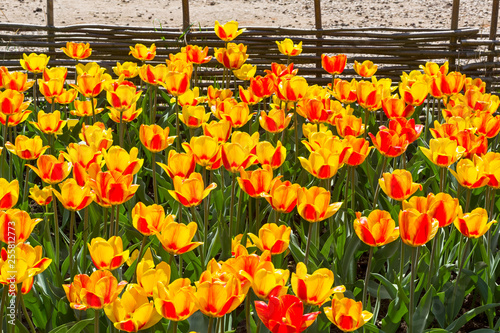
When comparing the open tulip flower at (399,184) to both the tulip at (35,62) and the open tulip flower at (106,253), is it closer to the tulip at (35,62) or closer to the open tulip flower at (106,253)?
the open tulip flower at (106,253)

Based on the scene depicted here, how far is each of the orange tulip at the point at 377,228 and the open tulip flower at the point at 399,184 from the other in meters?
0.22

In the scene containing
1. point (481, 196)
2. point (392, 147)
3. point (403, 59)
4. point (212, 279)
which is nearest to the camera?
point (212, 279)

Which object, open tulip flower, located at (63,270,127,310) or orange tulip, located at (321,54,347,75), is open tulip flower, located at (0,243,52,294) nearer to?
open tulip flower, located at (63,270,127,310)

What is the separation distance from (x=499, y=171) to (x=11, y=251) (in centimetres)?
112

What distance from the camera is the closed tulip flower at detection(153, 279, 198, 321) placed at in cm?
98

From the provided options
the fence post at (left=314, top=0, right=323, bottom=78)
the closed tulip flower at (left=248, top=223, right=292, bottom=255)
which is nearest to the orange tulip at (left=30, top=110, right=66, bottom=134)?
the closed tulip flower at (left=248, top=223, right=292, bottom=255)

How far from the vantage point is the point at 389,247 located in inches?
71.1

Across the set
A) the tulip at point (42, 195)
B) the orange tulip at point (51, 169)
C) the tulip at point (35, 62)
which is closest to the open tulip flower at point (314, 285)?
the orange tulip at point (51, 169)

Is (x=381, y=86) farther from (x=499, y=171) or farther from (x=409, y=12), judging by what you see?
(x=409, y=12)

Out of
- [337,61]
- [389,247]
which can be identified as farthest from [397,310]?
[337,61]

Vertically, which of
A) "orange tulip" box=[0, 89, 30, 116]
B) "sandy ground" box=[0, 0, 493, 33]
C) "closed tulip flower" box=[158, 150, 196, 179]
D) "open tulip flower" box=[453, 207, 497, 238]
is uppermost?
"orange tulip" box=[0, 89, 30, 116]

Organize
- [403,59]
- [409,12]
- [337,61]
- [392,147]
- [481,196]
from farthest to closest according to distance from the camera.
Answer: [409,12], [403,59], [337,61], [481,196], [392,147]

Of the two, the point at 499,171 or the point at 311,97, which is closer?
the point at 499,171

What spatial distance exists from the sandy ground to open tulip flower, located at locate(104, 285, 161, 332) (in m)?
7.90
